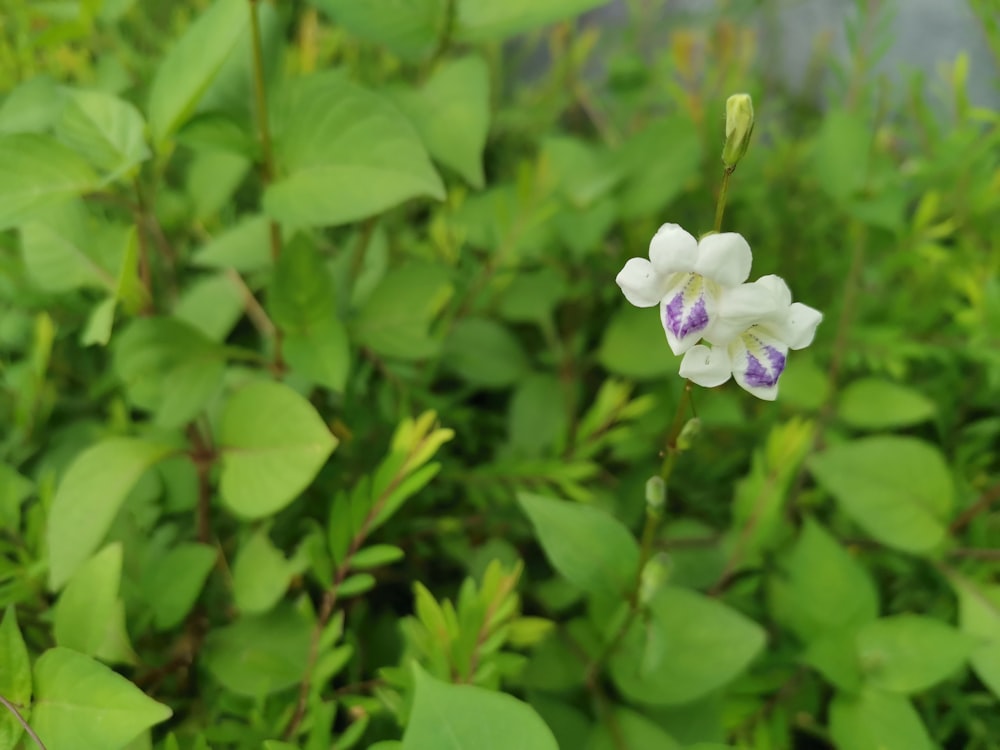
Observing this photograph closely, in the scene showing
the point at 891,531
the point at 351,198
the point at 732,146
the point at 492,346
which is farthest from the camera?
the point at 492,346

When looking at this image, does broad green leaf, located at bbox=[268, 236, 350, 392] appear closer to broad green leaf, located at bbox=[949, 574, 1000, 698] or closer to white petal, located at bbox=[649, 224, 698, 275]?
white petal, located at bbox=[649, 224, 698, 275]

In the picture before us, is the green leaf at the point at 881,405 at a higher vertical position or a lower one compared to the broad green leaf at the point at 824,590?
higher

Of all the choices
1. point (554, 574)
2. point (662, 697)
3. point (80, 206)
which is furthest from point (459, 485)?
point (80, 206)

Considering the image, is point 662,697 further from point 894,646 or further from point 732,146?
point 732,146

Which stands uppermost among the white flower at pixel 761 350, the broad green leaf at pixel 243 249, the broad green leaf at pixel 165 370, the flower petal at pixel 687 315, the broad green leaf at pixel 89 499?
the flower petal at pixel 687 315

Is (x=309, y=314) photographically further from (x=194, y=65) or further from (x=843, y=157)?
(x=843, y=157)

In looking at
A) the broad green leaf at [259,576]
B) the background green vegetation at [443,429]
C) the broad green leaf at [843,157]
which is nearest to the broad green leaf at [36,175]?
the background green vegetation at [443,429]

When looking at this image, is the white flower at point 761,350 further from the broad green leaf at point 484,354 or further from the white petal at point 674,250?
the broad green leaf at point 484,354

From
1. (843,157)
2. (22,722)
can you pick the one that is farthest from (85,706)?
(843,157)
